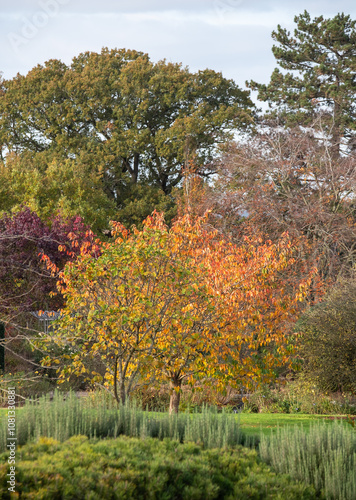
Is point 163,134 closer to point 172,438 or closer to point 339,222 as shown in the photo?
point 339,222

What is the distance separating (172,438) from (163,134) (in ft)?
79.5

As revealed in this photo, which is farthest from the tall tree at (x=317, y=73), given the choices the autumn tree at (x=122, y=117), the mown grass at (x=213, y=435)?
the mown grass at (x=213, y=435)

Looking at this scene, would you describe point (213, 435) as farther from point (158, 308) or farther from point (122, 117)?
point (122, 117)

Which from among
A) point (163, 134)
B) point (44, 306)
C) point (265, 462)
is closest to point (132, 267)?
point (265, 462)

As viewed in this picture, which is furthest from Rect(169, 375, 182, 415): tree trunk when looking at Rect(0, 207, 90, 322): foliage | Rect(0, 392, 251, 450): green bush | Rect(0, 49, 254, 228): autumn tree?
Rect(0, 49, 254, 228): autumn tree

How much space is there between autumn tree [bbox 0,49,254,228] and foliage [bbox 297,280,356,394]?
1677 centimetres

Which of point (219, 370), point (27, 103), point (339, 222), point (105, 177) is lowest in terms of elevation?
point (219, 370)

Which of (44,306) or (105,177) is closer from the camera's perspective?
(44,306)

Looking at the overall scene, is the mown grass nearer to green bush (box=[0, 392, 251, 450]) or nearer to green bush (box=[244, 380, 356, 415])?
green bush (box=[0, 392, 251, 450])

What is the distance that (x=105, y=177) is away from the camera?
2945 centimetres

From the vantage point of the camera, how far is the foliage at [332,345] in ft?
37.3

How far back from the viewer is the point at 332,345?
11.5m

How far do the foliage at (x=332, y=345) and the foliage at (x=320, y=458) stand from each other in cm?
547

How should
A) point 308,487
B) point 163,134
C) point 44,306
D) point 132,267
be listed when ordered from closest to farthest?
point 308,487, point 132,267, point 44,306, point 163,134
